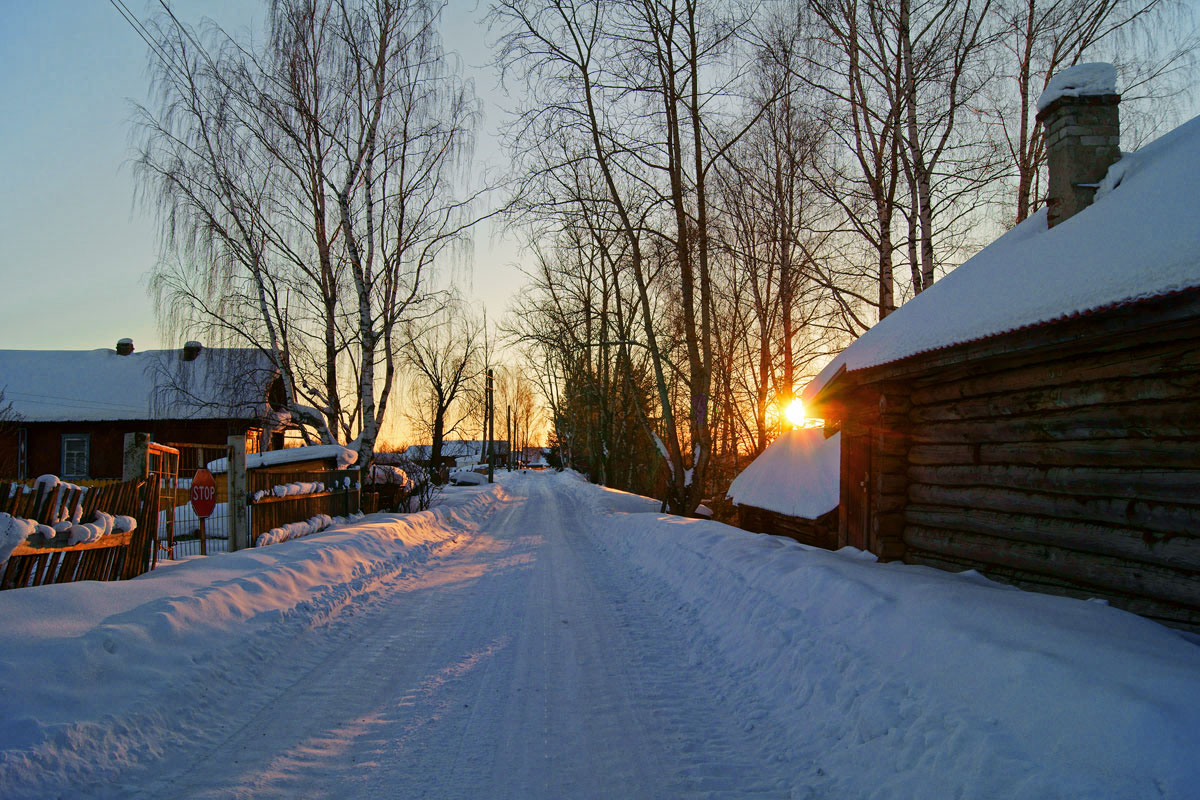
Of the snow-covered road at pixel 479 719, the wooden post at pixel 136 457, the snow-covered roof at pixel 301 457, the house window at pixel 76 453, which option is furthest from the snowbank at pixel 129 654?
the house window at pixel 76 453

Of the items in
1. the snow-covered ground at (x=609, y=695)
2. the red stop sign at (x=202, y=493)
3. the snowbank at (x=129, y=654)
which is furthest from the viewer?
the red stop sign at (x=202, y=493)

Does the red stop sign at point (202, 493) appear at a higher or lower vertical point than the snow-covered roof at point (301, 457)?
lower

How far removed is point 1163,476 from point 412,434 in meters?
59.3

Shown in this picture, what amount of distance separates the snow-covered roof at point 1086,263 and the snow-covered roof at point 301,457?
13445mm

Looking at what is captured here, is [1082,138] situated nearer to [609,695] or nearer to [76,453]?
[609,695]

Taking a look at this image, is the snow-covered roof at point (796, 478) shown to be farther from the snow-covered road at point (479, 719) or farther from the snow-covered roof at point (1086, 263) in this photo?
the snow-covered road at point (479, 719)

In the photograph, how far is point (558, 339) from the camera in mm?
19078

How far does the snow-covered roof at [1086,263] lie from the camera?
4309mm

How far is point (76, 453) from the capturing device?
28.3 meters

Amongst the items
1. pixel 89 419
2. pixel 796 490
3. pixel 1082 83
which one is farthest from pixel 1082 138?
pixel 89 419

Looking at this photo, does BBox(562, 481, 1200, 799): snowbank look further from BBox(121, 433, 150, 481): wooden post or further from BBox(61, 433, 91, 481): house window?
BBox(61, 433, 91, 481): house window

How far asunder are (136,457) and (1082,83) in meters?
11.0

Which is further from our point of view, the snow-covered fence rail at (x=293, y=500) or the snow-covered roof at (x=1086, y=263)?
the snow-covered fence rail at (x=293, y=500)

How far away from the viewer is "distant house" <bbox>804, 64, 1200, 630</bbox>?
451 centimetres
